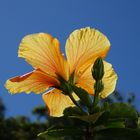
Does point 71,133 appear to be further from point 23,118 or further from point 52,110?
point 23,118

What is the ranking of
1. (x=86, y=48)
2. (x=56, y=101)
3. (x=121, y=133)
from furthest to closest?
(x=56, y=101)
(x=86, y=48)
(x=121, y=133)

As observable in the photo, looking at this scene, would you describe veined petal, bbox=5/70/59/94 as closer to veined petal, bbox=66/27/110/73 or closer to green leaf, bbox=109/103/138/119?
veined petal, bbox=66/27/110/73

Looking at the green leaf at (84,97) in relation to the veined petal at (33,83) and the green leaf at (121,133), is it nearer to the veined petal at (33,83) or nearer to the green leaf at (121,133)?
the green leaf at (121,133)

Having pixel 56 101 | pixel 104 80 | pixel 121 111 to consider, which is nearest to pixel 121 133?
pixel 121 111

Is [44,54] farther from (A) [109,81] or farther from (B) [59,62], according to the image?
(A) [109,81]

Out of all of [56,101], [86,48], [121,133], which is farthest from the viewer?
[56,101]

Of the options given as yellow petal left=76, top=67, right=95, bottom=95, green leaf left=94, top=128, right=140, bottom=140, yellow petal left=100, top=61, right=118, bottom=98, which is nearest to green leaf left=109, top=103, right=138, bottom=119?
green leaf left=94, top=128, right=140, bottom=140
